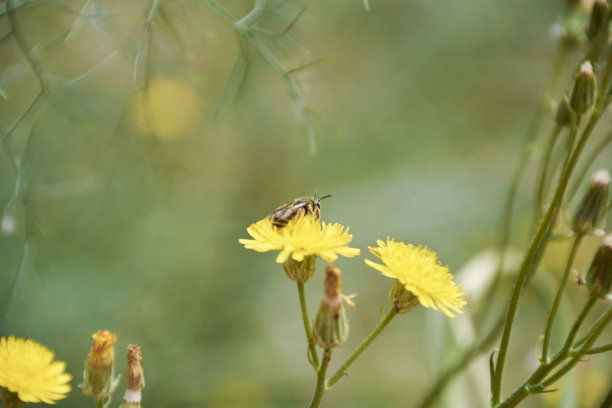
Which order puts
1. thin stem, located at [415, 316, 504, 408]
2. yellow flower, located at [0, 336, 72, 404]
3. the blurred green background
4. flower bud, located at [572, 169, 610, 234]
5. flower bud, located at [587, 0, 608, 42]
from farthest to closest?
the blurred green background < thin stem, located at [415, 316, 504, 408] < flower bud, located at [587, 0, 608, 42] < flower bud, located at [572, 169, 610, 234] < yellow flower, located at [0, 336, 72, 404]

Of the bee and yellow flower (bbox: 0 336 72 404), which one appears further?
the bee

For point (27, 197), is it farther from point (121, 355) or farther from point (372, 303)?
Result: point (372, 303)

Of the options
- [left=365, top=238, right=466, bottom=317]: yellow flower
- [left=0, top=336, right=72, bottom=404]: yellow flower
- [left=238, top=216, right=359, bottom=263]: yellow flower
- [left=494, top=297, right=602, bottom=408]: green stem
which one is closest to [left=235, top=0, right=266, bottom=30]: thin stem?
[left=238, top=216, right=359, bottom=263]: yellow flower

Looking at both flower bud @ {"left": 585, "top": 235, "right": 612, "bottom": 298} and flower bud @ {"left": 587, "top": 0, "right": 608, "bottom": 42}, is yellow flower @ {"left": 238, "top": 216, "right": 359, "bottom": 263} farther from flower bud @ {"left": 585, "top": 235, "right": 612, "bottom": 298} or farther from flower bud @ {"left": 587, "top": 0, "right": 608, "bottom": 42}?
flower bud @ {"left": 587, "top": 0, "right": 608, "bottom": 42}

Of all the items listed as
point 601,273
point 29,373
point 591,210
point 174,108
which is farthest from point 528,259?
point 174,108

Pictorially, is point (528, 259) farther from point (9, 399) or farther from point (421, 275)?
point (9, 399)

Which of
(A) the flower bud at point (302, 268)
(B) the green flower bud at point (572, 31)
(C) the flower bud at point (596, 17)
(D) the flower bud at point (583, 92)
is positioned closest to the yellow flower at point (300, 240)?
(A) the flower bud at point (302, 268)
